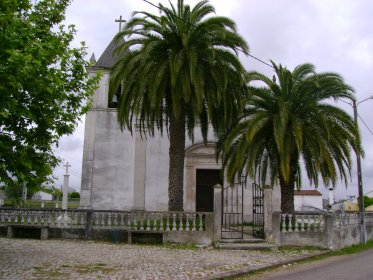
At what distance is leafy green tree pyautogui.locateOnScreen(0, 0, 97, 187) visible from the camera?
26.1 feet

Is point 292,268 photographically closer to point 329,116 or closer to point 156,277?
point 156,277

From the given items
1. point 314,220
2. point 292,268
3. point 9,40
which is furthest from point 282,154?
point 9,40

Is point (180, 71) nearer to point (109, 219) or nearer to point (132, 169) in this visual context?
Result: point (109, 219)

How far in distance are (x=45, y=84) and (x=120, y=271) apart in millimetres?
4299

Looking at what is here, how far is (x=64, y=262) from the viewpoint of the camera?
1002 centimetres

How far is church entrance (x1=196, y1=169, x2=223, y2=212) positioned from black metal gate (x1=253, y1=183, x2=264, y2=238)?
17.3ft

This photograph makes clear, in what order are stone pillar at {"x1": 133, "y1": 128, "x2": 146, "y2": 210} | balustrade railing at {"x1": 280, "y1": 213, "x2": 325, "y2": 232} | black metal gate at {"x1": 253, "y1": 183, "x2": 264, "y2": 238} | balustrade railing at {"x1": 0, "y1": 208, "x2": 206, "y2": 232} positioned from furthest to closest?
stone pillar at {"x1": 133, "y1": 128, "x2": 146, "y2": 210} → black metal gate at {"x1": 253, "y1": 183, "x2": 264, "y2": 238} → balustrade railing at {"x1": 280, "y1": 213, "x2": 325, "y2": 232} → balustrade railing at {"x1": 0, "y1": 208, "x2": 206, "y2": 232}

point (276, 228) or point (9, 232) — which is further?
point (9, 232)

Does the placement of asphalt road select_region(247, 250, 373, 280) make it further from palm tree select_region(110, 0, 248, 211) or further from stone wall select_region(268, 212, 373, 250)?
palm tree select_region(110, 0, 248, 211)

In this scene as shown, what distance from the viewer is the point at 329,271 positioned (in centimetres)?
1022

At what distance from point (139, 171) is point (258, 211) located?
24.0 feet

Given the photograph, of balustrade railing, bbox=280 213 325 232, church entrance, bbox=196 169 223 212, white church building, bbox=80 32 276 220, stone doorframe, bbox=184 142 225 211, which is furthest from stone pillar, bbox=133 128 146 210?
balustrade railing, bbox=280 213 325 232

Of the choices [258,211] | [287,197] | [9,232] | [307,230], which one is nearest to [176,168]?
[258,211]

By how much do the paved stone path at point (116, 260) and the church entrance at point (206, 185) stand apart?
758 centimetres
